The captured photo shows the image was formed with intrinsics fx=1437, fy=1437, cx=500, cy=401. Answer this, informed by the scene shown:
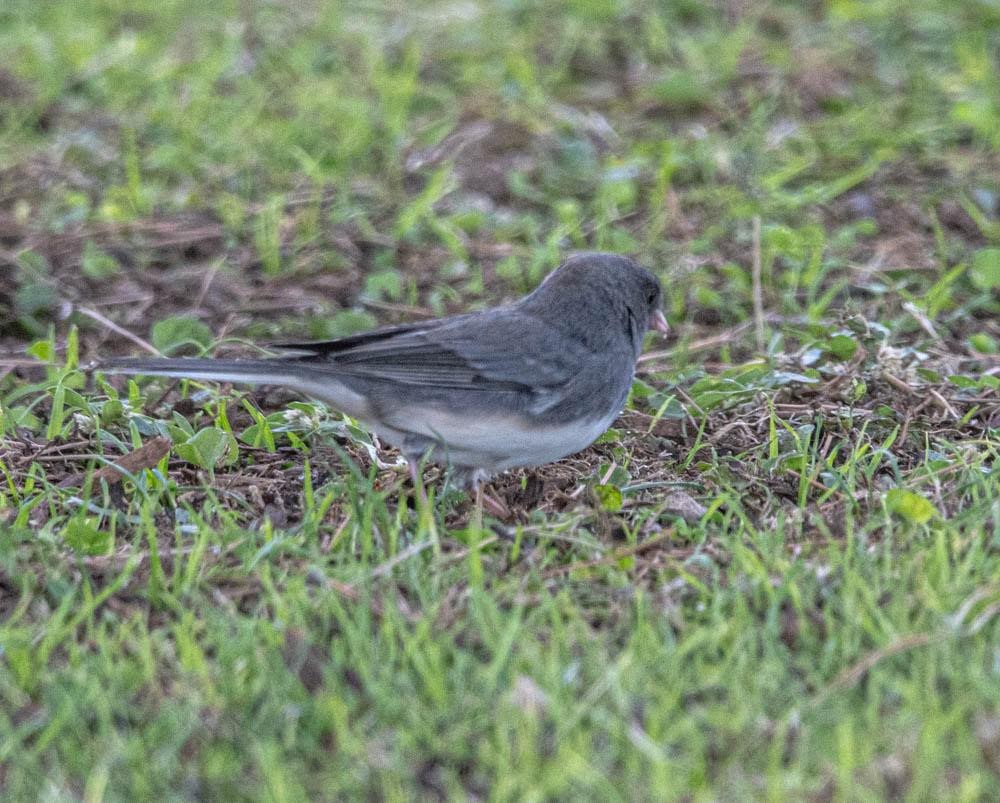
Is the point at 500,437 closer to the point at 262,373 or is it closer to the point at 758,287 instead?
the point at 262,373

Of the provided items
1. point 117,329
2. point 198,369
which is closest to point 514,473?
point 198,369

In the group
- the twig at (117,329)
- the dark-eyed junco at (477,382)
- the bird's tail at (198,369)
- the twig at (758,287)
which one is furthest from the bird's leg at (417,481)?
the twig at (758,287)

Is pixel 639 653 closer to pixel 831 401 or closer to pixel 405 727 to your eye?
pixel 405 727

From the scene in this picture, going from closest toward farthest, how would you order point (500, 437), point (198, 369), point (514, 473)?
point (198, 369)
point (500, 437)
point (514, 473)

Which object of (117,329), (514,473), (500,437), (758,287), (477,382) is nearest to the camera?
(500,437)

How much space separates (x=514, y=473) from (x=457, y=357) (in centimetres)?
47

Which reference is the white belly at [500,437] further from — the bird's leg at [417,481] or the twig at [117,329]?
the twig at [117,329]

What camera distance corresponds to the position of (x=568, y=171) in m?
5.80

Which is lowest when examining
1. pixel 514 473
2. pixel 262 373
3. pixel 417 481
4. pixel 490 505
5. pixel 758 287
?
pixel 758 287

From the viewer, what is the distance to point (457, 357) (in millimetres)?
3486

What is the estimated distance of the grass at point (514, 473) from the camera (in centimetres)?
248

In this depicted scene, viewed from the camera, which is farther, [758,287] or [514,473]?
[758,287]

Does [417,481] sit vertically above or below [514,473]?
above

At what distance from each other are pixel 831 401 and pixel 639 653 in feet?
5.18
